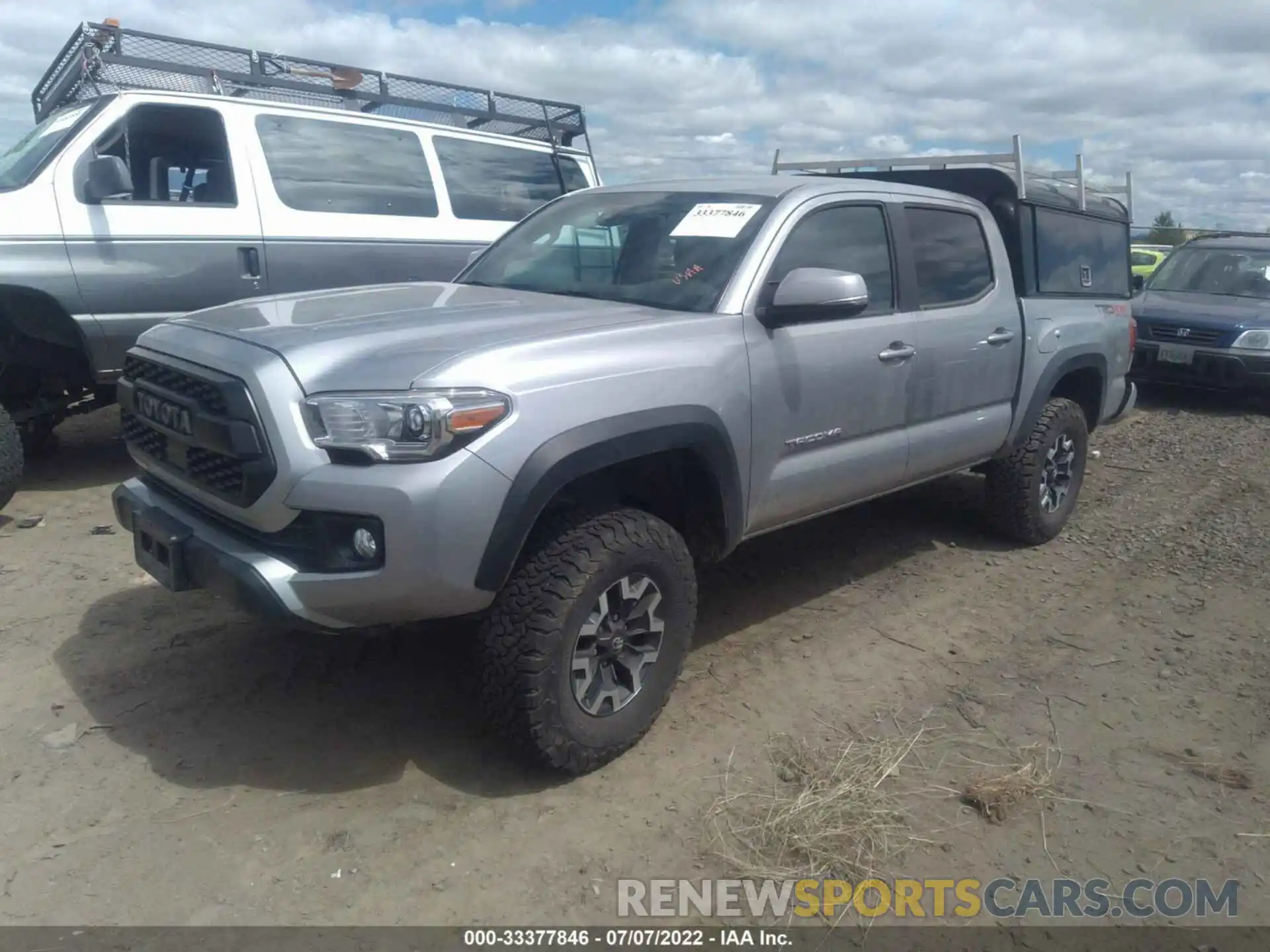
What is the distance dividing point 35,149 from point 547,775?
4.78 metres

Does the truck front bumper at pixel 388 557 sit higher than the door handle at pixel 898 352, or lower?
lower

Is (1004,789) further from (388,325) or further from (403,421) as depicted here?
(388,325)

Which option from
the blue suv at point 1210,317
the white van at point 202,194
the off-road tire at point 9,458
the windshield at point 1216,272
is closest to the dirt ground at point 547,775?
the off-road tire at point 9,458

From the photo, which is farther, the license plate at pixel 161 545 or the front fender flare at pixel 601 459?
the license plate at pixel 161 545

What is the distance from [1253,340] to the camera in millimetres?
9414

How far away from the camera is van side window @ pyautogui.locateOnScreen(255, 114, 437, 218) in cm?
623

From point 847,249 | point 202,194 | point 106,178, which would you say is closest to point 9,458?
point 106,178

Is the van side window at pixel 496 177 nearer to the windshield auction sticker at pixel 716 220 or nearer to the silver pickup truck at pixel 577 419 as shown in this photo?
the silver pickup truck at pixel 577 419

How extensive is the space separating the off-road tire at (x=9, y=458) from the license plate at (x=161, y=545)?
2034mm

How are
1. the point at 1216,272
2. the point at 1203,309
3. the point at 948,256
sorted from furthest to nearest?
the point at 1216,272, the point at 1203,309, the point at 948,256

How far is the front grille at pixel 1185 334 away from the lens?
9617 millimetres

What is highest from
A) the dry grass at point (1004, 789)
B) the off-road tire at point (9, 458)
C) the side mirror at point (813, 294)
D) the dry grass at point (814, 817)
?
the side mirror at point (813, 294)

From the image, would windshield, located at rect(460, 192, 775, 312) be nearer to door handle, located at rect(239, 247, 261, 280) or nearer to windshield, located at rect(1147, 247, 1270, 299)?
door handle, located at rect(239, 247, 261, 280)

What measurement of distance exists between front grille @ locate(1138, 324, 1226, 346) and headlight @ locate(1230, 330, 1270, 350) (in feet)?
0.54
